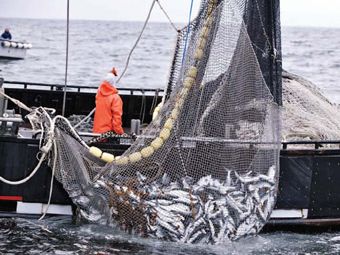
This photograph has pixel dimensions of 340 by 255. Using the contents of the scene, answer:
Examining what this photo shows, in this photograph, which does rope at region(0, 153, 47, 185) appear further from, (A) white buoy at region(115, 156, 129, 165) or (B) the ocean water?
(B) the ocean water

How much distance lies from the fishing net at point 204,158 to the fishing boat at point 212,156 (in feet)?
0.05

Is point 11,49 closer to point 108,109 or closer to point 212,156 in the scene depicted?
point 108,109

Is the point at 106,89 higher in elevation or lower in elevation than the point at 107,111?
higher

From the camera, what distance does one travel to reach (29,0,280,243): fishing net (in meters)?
12.6

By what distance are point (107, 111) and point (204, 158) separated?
2316 millimetres

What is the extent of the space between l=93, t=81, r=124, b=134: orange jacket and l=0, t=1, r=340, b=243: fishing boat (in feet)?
1.96

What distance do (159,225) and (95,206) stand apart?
1083 mm

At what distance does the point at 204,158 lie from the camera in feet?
41.4

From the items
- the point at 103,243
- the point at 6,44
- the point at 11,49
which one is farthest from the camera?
the point at 11,49

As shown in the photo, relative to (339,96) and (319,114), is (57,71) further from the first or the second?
(319,114)

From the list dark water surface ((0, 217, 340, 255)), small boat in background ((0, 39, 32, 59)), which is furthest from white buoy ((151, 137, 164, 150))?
small boat in background ((0, 39, 32, 59))

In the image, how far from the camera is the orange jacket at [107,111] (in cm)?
1414

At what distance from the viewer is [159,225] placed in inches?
501

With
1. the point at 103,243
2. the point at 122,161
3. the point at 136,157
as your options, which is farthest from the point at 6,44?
the point at 136,157
